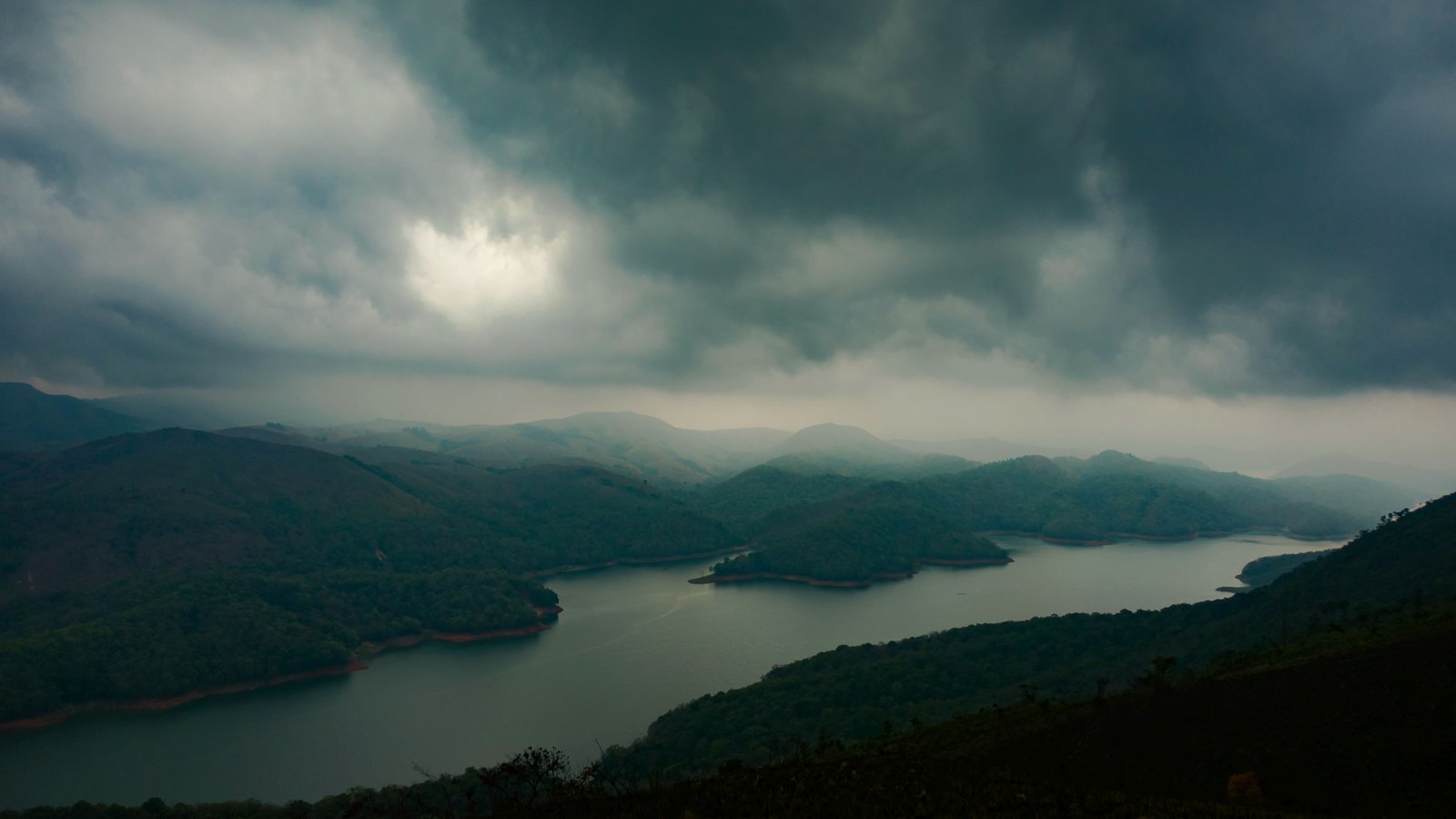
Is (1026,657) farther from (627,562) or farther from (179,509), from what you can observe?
(179,509)

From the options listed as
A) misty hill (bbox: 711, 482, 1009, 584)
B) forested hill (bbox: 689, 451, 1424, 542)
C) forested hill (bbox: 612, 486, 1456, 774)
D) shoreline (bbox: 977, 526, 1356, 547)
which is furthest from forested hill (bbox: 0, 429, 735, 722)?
shoreline (bbox: 977, 526, 1356, 547)

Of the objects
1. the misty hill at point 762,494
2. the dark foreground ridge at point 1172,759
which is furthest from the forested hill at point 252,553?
the dark foreground ridge at point 1172,759

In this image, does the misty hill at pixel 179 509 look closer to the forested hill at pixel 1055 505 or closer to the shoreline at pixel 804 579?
the shoreline at pixel 804 579

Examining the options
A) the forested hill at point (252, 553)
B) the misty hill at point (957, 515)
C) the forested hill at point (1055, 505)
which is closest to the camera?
the forested hill at point (252, 553)

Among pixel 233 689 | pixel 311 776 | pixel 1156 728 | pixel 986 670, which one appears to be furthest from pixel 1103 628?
pixel 233 689

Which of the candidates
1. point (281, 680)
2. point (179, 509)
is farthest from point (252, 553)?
point (281, 680)

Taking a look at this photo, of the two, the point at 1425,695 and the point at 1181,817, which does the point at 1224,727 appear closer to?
the point at 1425,695
